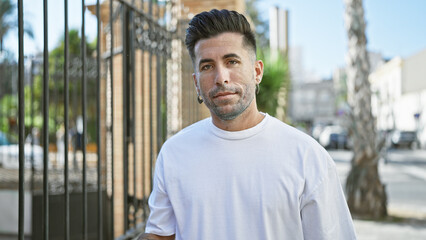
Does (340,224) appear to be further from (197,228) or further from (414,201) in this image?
(414,201)

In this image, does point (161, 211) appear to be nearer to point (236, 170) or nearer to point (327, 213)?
point (236, 170)

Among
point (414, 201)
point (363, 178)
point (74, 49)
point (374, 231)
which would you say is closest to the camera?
point (374, 231)

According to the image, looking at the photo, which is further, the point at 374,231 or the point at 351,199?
the point at 351,199

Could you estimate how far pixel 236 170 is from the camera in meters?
1.62

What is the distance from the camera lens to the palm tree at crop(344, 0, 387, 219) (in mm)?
8078

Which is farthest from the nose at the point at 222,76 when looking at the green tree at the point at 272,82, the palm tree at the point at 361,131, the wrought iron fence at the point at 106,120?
the palm tree at the point at 361,131

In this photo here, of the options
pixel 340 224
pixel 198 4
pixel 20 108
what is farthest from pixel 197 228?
pixel 198 4

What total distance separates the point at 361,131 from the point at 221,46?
734 centimetres

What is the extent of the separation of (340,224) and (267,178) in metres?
0.29

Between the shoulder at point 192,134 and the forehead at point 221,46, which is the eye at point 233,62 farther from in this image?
the shoulder at point 192,134

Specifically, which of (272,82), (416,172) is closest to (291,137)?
(272,82)

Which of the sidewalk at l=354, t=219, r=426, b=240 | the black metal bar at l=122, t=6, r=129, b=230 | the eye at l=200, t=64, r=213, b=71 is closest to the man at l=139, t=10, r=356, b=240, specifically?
the eye at l=200, t=64, r=213, b=71

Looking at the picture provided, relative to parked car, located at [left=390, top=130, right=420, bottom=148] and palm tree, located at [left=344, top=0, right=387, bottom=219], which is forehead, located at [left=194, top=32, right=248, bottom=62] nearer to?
palm tree, located at [left=344, top=0, right=387, bottom=219]

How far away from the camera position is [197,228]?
1.65 m
